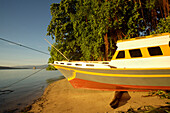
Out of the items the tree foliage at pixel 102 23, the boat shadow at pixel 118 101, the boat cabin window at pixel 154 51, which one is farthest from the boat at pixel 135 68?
the tree foliage at pixel 102 23

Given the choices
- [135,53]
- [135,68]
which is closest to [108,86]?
[135,68]

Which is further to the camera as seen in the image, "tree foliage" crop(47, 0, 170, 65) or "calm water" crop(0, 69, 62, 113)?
"tree foliage" crop(47, 0, 170, 65)

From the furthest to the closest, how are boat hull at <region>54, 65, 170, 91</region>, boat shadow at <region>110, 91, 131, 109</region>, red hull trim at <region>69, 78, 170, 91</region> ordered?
red hull trim at <region>69, 78, 170, 91</region> → boat shadow at <region>110, 91, 131, 109</region> → boat hull at <region>54, 65, 170, 91</region>

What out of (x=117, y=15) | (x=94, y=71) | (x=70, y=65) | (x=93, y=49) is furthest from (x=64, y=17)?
(x=94, y=71)

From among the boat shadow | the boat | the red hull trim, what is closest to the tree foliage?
the red hull trim

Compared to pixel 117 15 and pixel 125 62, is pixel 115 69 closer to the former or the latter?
pixel 125 62

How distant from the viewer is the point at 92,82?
19.8 feet

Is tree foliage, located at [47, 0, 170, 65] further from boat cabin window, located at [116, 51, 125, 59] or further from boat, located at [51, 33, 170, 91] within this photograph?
boat cabin window, located at [116, 51, 125, 59]

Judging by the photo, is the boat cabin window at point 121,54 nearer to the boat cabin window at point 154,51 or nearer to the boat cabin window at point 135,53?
the boat cabin window at point 135,53

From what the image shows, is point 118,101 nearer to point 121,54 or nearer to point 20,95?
point 121,54

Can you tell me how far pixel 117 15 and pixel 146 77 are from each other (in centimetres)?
784

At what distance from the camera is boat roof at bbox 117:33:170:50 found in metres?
4.85

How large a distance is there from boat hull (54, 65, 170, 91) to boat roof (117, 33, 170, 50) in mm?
1730

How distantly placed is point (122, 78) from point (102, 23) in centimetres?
731
